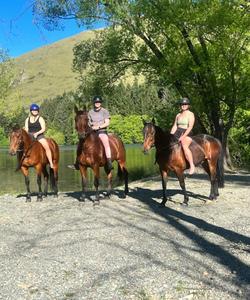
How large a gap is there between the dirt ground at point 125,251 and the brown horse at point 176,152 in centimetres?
100

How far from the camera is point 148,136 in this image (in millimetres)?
12539

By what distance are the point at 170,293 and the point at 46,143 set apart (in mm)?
9960

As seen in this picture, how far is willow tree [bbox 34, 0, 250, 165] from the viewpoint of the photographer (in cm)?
1884

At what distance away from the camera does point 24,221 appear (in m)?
11.3

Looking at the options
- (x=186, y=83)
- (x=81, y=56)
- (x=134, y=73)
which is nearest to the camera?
(x=186, y=83)

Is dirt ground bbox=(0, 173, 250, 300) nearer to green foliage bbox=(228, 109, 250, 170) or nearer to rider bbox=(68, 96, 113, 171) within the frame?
rider bbox=(68, 96, 113, 171)

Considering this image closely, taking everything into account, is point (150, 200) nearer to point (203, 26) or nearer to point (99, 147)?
point (99, 147)

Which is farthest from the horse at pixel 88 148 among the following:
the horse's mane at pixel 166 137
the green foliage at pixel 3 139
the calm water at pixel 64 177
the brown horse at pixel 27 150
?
the green foliage at pixel 3 139

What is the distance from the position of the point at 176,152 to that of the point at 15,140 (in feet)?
16.0

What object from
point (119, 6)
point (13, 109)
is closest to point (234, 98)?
point (119, 6)

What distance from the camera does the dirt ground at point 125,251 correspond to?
243 inches

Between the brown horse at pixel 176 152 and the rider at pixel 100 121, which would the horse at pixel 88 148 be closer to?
the rider at pixel 100 121

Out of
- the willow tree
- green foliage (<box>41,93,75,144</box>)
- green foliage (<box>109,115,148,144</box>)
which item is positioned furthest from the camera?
green foliage (<box>41,93,75,144</box>)

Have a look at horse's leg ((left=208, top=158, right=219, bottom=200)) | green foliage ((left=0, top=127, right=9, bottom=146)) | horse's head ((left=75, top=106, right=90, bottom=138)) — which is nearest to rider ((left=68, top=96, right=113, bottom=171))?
horse's head ((left=75, top=106, right=90, bottom=138))
